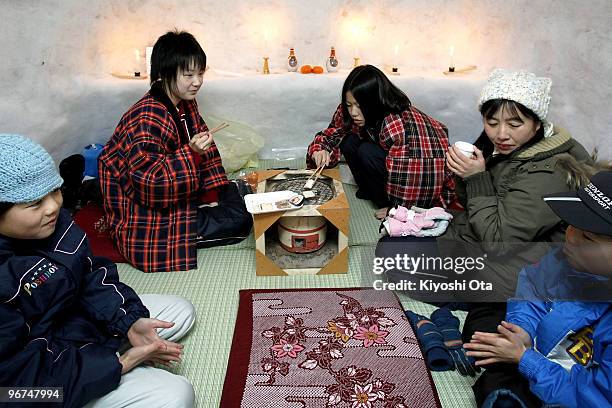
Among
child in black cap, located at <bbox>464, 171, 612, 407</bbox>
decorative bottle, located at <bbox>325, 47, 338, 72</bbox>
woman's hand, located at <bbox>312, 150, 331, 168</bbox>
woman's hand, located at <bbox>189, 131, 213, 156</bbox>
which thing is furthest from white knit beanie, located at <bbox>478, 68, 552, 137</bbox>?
decorative bottle, located at <bbox>325, 47, 338, 72</bbox>

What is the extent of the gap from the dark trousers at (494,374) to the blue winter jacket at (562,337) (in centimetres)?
11

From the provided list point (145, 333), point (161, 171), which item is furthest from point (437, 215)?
point (145, 333)

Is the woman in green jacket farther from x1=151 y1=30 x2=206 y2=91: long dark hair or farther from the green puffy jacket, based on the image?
x1=151 y1=30 x2=206 y2=91: long dark hair

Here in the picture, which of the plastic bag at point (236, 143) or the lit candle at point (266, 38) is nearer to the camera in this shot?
the plastic bag at point (236, 143)

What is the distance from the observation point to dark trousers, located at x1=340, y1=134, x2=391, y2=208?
2684mm

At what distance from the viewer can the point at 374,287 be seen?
7.13ft

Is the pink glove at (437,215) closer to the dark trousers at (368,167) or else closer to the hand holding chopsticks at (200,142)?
the dark trousers at (368,167)

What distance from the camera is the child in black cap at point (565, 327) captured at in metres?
1.16

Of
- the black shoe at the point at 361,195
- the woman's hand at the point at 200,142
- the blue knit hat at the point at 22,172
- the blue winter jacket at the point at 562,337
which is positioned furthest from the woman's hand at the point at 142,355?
the black shoe at the point at 361,195

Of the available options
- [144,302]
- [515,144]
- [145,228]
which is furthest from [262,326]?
[515,144]

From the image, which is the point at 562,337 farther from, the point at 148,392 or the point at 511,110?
the point at 148,392

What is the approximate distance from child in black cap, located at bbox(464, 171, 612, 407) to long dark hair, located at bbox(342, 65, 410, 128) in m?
1.23

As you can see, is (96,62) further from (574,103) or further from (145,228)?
(574,103)

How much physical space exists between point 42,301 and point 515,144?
1.62 metres
